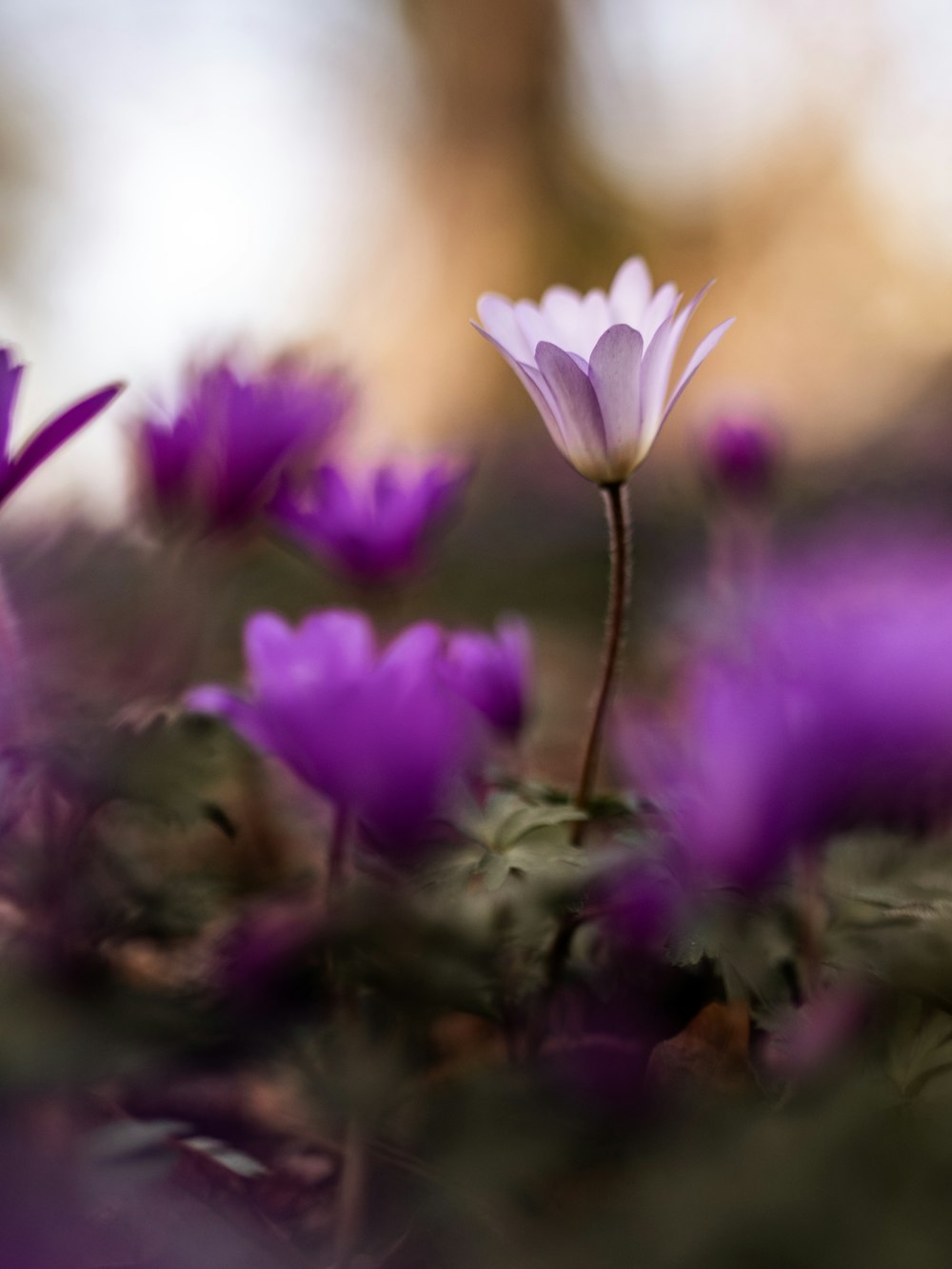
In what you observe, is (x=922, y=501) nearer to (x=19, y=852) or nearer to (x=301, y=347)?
(x=301, y=347)

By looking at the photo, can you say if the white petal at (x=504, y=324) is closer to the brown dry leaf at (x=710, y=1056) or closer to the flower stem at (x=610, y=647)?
the flower stem at (x=610, y=647)

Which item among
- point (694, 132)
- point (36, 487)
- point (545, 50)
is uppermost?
point (545, 50)

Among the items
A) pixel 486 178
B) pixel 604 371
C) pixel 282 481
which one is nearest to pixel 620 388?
pixel 604 371

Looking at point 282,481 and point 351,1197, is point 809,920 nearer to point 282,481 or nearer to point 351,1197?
point 351,1197

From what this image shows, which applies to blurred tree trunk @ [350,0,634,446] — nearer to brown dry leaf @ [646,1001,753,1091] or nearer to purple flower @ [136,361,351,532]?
purple flower @ [136,361,351,532]

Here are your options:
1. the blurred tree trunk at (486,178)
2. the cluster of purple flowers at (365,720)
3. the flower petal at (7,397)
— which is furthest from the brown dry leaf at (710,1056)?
the blurred tree trunk at (486,178)

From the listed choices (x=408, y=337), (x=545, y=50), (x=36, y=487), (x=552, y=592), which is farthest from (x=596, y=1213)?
(x=545, y=50)
